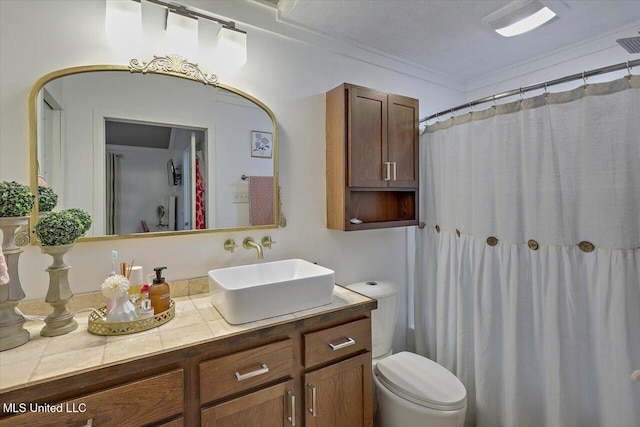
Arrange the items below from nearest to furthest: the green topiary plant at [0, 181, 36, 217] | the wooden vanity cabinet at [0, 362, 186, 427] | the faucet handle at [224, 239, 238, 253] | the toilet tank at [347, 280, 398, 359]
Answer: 1. the wooden vanity cabinet at [0, 362, 186, 427]
2. the green topiary plant at [0, 181, 36, 217]
3. the faucet handle at [224, 239, 238, 253]
4. the toilet tank at [347, 280, 398, 359]

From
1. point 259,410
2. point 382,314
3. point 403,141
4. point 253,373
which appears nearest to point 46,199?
point 253,373

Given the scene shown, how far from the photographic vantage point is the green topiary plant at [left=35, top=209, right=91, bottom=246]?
1.01 metres

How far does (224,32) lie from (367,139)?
0.94 metres

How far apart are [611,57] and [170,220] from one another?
273 centimetres

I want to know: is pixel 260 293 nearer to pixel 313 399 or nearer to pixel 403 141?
pixel 313 399

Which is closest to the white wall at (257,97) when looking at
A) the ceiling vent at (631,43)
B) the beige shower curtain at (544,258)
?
the beige shower curtain at (544,258)

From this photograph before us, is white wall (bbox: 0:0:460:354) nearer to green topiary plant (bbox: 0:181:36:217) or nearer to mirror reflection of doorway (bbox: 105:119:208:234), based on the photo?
mirror reflection of doorway (bbox: 105:119:208:234)

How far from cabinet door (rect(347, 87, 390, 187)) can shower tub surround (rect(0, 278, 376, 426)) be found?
0.80 metres

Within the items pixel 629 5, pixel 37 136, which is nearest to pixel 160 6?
pixel 37 136

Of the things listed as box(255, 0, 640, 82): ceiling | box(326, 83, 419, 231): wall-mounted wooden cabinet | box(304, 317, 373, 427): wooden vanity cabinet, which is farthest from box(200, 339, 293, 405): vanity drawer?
box(255, 0, 640, 82): ceiling

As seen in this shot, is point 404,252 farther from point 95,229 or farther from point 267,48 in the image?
point 95,229

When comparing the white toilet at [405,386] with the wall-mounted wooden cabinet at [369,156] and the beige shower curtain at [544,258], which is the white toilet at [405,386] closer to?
the beige shower curtain at [544,258]

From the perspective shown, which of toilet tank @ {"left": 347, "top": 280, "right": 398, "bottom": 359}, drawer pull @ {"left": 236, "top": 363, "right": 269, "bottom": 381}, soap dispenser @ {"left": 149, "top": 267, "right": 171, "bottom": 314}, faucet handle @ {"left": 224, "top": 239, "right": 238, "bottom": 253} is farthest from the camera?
toilet tank @ {"left": 347, "top": 280, "right": 398, "bottom": 359}

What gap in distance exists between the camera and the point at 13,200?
960 mm
